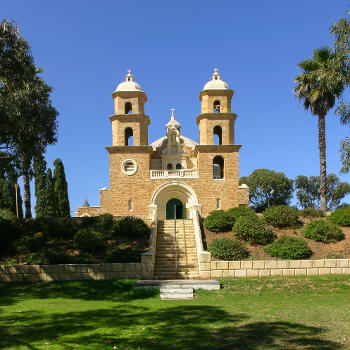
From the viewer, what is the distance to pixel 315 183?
56.7 meters

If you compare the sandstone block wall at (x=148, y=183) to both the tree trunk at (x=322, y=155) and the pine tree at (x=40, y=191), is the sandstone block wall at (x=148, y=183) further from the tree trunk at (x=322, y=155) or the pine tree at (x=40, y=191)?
the pine tree at (x=40, y=191)

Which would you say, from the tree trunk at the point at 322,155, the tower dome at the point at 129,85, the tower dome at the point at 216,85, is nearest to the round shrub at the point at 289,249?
the tree trunk at the point at 322,155

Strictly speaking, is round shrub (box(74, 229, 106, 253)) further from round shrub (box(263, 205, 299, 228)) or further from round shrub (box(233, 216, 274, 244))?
round shrub (box(263, 205, 299, 228))

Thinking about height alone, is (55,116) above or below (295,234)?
above

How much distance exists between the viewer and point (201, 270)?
15.7 meters

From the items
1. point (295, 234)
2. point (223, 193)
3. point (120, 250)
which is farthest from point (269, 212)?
point (120, 250)

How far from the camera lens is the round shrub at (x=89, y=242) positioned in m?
17.4

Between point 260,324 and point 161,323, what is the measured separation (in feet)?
7.92

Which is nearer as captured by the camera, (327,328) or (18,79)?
(327,328)

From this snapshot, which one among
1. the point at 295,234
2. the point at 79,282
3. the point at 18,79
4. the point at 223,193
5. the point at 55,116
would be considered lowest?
the point at 79,282

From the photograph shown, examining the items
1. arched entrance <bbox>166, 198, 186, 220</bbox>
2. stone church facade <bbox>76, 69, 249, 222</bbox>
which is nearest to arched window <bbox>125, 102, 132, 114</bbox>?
stone church facade <bbox>76, 69, 249, 222</bbox>

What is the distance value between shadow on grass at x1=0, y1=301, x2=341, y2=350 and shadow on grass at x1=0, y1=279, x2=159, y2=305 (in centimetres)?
303

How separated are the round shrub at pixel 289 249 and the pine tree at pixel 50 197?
83.4 feet

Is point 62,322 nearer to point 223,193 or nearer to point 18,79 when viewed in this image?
point 18,79
